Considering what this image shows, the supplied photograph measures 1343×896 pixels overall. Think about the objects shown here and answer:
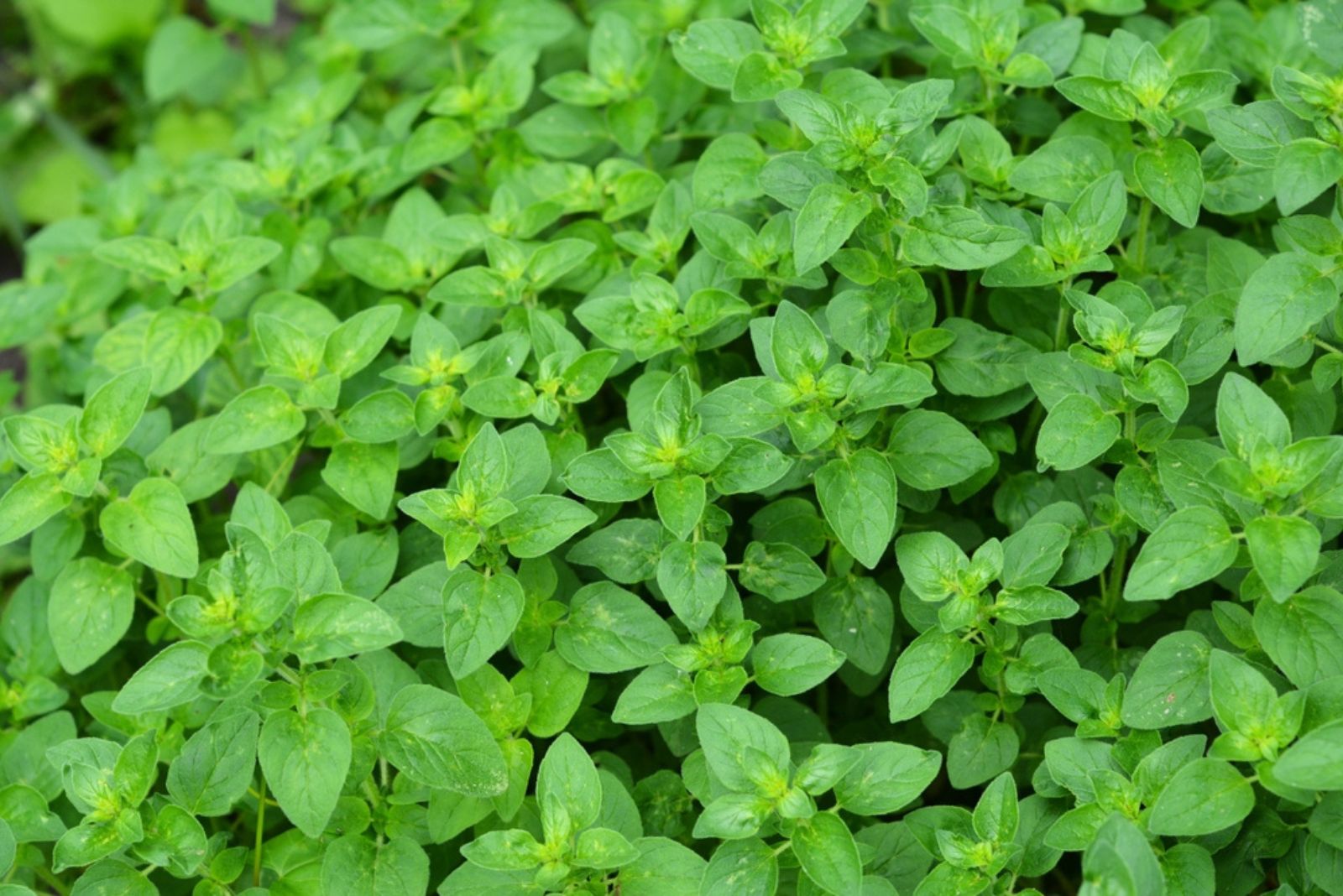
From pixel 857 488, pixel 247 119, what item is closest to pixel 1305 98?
pixel 857 488

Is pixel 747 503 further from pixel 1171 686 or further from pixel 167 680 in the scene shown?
pixel 167 680

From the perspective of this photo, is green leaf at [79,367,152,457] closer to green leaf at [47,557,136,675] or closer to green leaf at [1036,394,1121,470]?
green leaf at [47,557,136,675]

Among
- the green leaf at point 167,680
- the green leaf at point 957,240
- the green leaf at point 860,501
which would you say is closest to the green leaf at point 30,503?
the green leaf at point 167,680

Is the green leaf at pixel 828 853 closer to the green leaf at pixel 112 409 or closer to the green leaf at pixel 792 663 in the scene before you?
the green leaf at pixel 792 663

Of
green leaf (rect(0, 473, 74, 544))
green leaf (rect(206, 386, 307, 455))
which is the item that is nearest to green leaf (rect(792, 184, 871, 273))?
green leaf (rect(206, 386, 307, 455))

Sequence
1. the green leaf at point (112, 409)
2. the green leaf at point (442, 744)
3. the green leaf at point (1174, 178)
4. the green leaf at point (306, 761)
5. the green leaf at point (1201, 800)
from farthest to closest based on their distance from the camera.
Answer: the green leaf at point (112, 409) → the green leaf at point (1174, 178) → the green leaf at point (442, 744) → the green leaf at point (306, 761) → the green leaf at point (1201, 800)

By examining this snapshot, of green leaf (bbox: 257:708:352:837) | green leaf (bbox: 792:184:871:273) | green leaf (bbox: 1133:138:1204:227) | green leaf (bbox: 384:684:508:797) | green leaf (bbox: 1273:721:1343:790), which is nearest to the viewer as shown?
green leaf (bbox: 1273:721:1343:790)

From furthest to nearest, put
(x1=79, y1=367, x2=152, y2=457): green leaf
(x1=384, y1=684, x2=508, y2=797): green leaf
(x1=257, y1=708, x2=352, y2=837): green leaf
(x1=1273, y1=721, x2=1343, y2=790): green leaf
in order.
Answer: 1. (x1=79, y1=367, x2=152, y2=457): green leaf
2. (x1=384, y1=684, x2=508, y2=797): green leaf
3. (x1=257, y1=708, x2=352, y2=837): green leaf
4. (x1=1273, y1=721, x2=1343, y2=790): green leaf

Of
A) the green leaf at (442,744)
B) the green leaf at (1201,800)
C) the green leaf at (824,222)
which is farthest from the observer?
the green leaf at (824,222)

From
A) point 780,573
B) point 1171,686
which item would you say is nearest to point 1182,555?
point 1171,686
